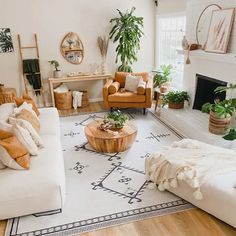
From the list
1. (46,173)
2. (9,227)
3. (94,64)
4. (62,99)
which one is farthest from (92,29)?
(9,227)

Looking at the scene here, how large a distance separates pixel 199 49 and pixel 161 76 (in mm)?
1364

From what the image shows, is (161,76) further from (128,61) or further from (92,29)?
(92,29)

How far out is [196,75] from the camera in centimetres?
433

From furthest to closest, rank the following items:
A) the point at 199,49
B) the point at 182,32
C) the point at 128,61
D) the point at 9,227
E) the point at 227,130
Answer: the point at 128,61 → the point at 182,32 → the point at 199,49 → the point at 227,130 → the point at 9,227

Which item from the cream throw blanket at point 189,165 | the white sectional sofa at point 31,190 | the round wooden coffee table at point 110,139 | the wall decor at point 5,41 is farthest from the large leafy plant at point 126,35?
the white sectional sofa at point 31,190

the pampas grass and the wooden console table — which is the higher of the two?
the pampas grass

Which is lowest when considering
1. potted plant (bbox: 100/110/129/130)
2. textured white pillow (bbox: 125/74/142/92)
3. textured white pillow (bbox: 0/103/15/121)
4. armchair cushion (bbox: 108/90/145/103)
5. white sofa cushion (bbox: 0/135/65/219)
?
white sofa cushion (bbox: 0/135/65/219)

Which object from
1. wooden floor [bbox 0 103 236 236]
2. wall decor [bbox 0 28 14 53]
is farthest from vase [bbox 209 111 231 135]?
wall decor [bbox 0 28 14 53]

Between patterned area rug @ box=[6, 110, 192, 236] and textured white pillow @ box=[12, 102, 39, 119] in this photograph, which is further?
textured white pillow @ box=[12, 102, 39, 119]

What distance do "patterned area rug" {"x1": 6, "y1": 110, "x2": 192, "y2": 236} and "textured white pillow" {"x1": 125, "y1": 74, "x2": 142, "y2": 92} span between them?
1.46 m

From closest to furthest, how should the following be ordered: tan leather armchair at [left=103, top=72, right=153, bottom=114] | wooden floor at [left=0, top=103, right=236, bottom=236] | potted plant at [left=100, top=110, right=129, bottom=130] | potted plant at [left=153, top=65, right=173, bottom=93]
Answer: wooden floor at [left=0, top=103, right=236, bottom=236]
potted plant at [left=100, top=110, right=129, bottom=130]
tan leather armchair at [left=103, top=72, right=153, bottom=114]
potted plant at [left=153, top=65, right=173, bottom=93]

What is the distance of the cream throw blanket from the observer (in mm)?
2328

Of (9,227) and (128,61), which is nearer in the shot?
(9,227)

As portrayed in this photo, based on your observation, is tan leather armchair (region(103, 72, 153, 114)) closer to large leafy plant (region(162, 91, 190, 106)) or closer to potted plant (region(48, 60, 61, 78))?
large leafy plant (region(162, 91, 190, 106))
